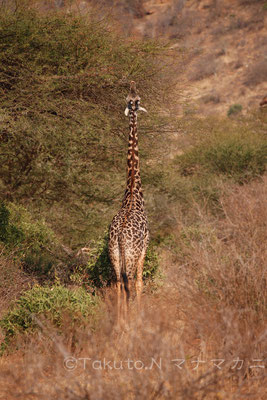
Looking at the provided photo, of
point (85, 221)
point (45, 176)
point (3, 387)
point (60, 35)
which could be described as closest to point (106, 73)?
point (60, 35)

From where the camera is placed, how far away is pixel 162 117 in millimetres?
10977

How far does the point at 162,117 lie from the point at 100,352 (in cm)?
773

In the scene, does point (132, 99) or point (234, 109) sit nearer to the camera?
point (132, 99)

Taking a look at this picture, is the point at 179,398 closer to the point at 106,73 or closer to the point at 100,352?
the point at 100,352

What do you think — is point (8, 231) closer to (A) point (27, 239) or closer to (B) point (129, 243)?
(A) point (27, 239)

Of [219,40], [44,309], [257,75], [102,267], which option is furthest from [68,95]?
[219,40]

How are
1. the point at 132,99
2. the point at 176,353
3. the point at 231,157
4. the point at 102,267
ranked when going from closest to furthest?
the point at 176,353, the point at 132,99, the point at 102,267, the point at 231,157

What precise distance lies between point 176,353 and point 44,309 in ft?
8.18

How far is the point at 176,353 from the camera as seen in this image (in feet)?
12.9

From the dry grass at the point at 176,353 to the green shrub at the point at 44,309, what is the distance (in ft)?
2.16

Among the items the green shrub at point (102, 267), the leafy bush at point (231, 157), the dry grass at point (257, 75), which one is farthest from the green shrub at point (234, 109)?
the green shrub at point (102, 267)

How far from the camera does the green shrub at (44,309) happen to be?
5.94m

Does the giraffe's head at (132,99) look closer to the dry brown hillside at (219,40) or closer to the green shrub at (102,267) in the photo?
the green shrub at (102,267)

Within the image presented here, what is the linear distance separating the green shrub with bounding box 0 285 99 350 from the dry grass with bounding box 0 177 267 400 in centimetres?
66
